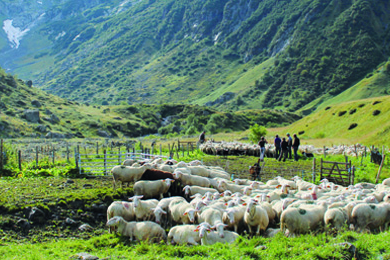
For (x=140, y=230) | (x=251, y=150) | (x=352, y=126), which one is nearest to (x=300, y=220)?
(x=140, y=230)

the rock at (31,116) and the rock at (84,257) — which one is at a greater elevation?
the rock at (31,116)

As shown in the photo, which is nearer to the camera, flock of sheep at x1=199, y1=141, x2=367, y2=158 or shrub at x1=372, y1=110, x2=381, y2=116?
flock of sheep at x1=199, y1=141, x2=367, y2=158

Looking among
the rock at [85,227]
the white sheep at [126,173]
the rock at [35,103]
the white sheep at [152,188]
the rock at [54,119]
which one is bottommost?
the rock at [85,227]

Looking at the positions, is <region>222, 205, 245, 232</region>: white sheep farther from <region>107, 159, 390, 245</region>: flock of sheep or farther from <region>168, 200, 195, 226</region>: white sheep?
<region>168, 200, 195, 226</region>: white sheep

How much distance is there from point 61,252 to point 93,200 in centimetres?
414

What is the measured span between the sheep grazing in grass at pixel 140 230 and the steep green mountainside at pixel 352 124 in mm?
34803

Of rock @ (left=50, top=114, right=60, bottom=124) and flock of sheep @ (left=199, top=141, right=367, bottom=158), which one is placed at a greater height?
rock @ (left=50, top=114, right=60, bottom=124)

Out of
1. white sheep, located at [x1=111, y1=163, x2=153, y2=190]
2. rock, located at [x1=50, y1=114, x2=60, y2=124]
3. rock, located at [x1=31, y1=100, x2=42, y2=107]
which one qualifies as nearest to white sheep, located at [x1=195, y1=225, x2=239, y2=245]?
white sheep, located at [x1=111, y1=163, x2=153, y2=190]

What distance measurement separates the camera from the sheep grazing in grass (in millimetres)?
10008

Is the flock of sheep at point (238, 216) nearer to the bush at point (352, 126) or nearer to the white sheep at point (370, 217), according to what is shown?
the white sheep at point (370, 217)

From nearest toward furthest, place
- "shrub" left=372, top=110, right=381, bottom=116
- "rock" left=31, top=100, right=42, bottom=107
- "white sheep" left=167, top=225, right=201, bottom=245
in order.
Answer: "white sheep" left=167, top=225, right=201, bottom=245
"shrub" left=372, top=110, right=381, bottom=116
"rock" left=31, top=100, right=42, bottom=107

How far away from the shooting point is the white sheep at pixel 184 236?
957cm

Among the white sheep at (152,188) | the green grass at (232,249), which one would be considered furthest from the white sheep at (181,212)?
the white sheep at (152,188)

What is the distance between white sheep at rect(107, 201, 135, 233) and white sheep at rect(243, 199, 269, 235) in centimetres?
383
